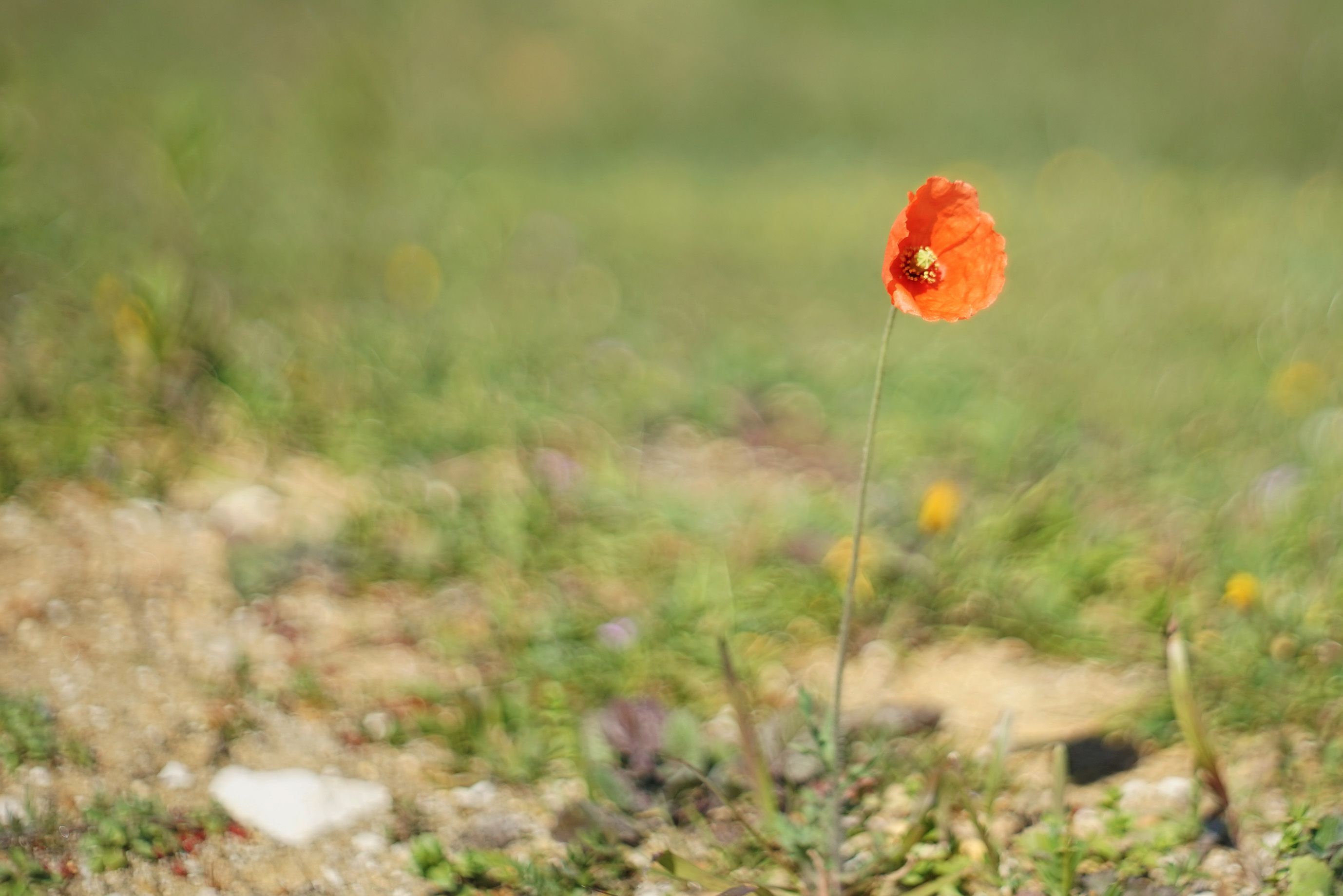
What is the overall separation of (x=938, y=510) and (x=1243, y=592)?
0.55 m

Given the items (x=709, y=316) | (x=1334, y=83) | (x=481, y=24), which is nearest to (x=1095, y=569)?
(x=709, y=316)

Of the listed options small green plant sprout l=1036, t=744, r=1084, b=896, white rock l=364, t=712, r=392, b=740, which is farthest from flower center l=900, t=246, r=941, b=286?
white rock l=364, t=712, r=392, b=740

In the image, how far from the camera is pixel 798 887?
4.93ft

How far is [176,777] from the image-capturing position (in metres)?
1.62

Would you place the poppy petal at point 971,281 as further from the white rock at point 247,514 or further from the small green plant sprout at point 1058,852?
the white rock at point 247,514

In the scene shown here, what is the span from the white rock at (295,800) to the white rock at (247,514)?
0.67 m

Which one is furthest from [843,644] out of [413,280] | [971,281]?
[413,280]

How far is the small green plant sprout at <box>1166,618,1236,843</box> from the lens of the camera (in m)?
1.47

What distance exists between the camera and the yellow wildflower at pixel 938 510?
2.09 meters

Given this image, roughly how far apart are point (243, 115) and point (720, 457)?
11.2 ft

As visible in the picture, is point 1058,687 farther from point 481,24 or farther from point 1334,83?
point 481,24

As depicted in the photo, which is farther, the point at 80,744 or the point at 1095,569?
the point at 1095,569

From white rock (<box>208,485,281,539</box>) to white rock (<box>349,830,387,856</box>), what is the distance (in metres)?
0.83

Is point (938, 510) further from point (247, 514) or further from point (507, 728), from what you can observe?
point (247, 514)
